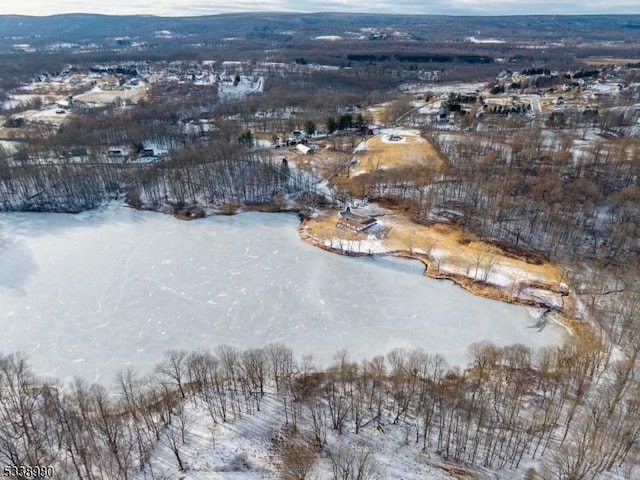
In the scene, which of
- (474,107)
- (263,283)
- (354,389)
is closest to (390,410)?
(354,389)

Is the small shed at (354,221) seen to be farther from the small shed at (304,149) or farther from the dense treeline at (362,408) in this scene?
the small shed at (304,149)

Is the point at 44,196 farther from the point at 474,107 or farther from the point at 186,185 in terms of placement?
the point at 474,107

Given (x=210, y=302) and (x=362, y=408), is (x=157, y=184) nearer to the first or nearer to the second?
(x=210, y=302)

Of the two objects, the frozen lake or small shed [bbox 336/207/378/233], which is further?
small shed [bbox 336/207/378/233]

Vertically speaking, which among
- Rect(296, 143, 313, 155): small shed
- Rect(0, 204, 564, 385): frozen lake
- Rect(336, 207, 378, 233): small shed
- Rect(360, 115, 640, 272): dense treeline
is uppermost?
Rect(296, 143, 313, 155): small shed

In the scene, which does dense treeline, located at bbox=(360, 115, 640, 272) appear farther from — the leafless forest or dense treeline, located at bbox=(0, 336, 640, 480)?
dense treeline, located at bbox=(0, 336, 640, 480)

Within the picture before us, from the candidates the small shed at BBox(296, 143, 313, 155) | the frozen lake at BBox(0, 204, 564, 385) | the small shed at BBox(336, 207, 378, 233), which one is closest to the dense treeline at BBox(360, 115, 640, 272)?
the small shed at BBox(336, 207, 378, 233)

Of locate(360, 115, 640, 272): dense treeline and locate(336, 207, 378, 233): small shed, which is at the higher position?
locate(360, 115, 640, 272): dense treeline
